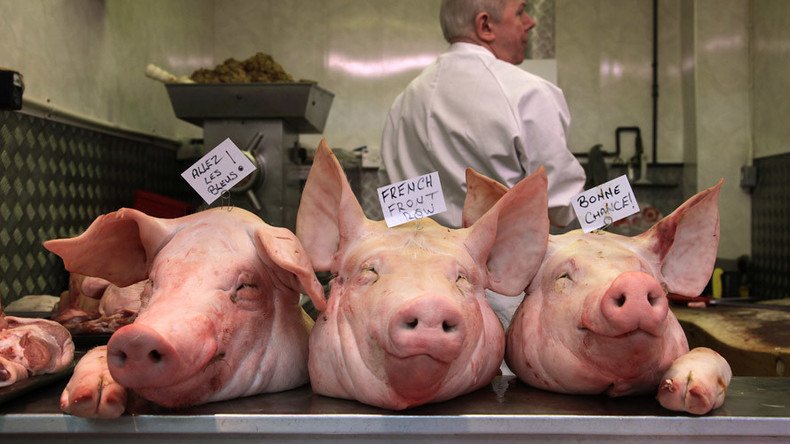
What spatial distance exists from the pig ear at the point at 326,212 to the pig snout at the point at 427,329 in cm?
37

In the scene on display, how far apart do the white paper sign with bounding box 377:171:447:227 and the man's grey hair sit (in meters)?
1.79

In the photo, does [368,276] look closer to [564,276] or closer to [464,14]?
[564,276]

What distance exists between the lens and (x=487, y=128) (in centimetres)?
275

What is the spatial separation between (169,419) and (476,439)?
49 centimetres

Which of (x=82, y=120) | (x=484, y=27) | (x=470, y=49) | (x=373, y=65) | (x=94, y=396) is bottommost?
(x=94, y=396)

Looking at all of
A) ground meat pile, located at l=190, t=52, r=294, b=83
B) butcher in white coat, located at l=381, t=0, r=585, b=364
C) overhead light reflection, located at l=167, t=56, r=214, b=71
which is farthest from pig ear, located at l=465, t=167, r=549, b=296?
overhead light reflection, located at l=167, t=56, r=214, b=71

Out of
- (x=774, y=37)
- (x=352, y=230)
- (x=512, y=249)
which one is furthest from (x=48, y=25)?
(x=774, y=37)

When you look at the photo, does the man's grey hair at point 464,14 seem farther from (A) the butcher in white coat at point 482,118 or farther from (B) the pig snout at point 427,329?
(B) the pig snout at point 427,329

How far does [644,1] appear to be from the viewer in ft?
18.4

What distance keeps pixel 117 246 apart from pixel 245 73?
2.45 meters

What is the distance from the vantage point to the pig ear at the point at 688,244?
4.66 feet

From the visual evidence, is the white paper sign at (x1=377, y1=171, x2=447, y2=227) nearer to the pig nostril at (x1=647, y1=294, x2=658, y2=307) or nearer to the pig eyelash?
the pig eyelash

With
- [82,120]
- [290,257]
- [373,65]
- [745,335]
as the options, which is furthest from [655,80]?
[290,257]

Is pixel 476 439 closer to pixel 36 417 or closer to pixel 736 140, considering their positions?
pixel 36 417
